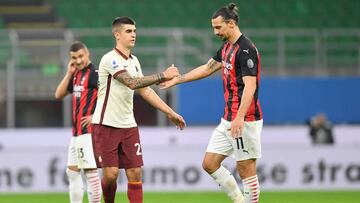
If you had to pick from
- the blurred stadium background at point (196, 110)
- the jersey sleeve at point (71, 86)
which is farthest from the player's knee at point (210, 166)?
the blurred stadium background at point (196, 110)

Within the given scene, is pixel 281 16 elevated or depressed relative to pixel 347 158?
elevated

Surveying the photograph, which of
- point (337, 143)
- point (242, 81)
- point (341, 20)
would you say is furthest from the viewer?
point (341, 20)

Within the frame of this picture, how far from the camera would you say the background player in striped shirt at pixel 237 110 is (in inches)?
329

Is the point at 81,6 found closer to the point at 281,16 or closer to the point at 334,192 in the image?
the point at 281,16

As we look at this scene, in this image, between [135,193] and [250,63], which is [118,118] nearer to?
[135,193]

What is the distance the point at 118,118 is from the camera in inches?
346

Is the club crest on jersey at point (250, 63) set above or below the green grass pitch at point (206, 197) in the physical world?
above

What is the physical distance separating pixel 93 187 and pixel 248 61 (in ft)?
7.75

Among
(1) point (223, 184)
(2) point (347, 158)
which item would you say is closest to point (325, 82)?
(2) point (347, 158)

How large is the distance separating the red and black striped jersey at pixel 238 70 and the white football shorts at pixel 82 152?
1875 millimetres

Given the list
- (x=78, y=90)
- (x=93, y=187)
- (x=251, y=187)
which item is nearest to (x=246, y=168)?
(x=251, y=187)

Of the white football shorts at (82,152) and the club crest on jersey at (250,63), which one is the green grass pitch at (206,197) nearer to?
the white football shorts at (82,152)

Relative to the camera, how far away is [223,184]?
8914mm

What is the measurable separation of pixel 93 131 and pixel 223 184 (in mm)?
1378
